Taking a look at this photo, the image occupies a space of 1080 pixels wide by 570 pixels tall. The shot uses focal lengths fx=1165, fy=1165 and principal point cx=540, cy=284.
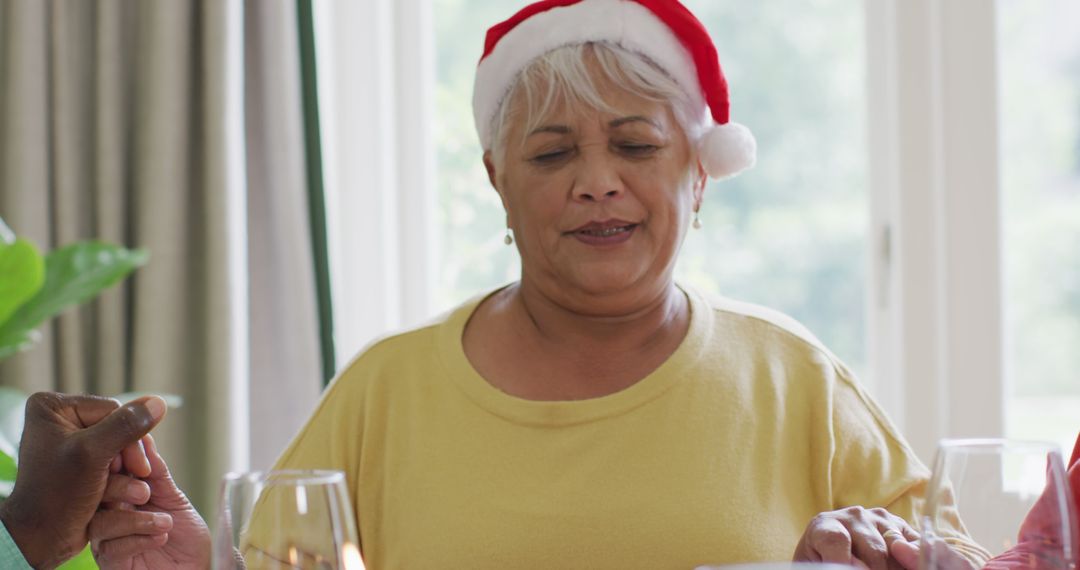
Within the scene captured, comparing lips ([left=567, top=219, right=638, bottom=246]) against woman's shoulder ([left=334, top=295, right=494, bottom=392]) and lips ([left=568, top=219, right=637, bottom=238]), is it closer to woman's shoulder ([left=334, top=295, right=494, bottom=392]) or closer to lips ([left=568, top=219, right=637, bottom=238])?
lips ([left=568, top=219, right=637, bottom=238])

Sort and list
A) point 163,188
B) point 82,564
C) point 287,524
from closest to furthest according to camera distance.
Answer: point 287,524, point 82,564, point 163,188

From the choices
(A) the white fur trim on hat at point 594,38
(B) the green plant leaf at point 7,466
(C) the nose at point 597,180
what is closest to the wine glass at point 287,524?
(C) the nose at point 597,180

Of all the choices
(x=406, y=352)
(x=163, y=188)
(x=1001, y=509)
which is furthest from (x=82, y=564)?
(x=163, y=188)

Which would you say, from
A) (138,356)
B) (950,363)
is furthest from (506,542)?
(950,363)

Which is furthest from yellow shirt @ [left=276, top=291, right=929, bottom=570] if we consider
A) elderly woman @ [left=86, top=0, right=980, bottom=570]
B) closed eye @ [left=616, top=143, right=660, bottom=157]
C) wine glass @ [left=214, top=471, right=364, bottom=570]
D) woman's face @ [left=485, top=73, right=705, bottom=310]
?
wine glass @ [left=214, top=471, right=364, bottom=570]

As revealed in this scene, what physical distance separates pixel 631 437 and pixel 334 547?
86 cm

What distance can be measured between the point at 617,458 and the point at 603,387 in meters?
0.11

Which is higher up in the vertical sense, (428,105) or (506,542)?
(428,105)

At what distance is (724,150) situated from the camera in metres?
1.57

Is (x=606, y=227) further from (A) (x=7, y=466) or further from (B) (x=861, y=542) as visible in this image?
(A) (x=7, y=466)

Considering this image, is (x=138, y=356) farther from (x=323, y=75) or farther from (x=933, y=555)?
(x=933, y=555)

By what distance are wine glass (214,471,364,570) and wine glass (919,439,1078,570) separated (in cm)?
35

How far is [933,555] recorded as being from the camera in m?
0.69

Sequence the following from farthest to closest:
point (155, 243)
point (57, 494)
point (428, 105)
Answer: point (428, 105)
point (155, 243)
point (57, 494)
